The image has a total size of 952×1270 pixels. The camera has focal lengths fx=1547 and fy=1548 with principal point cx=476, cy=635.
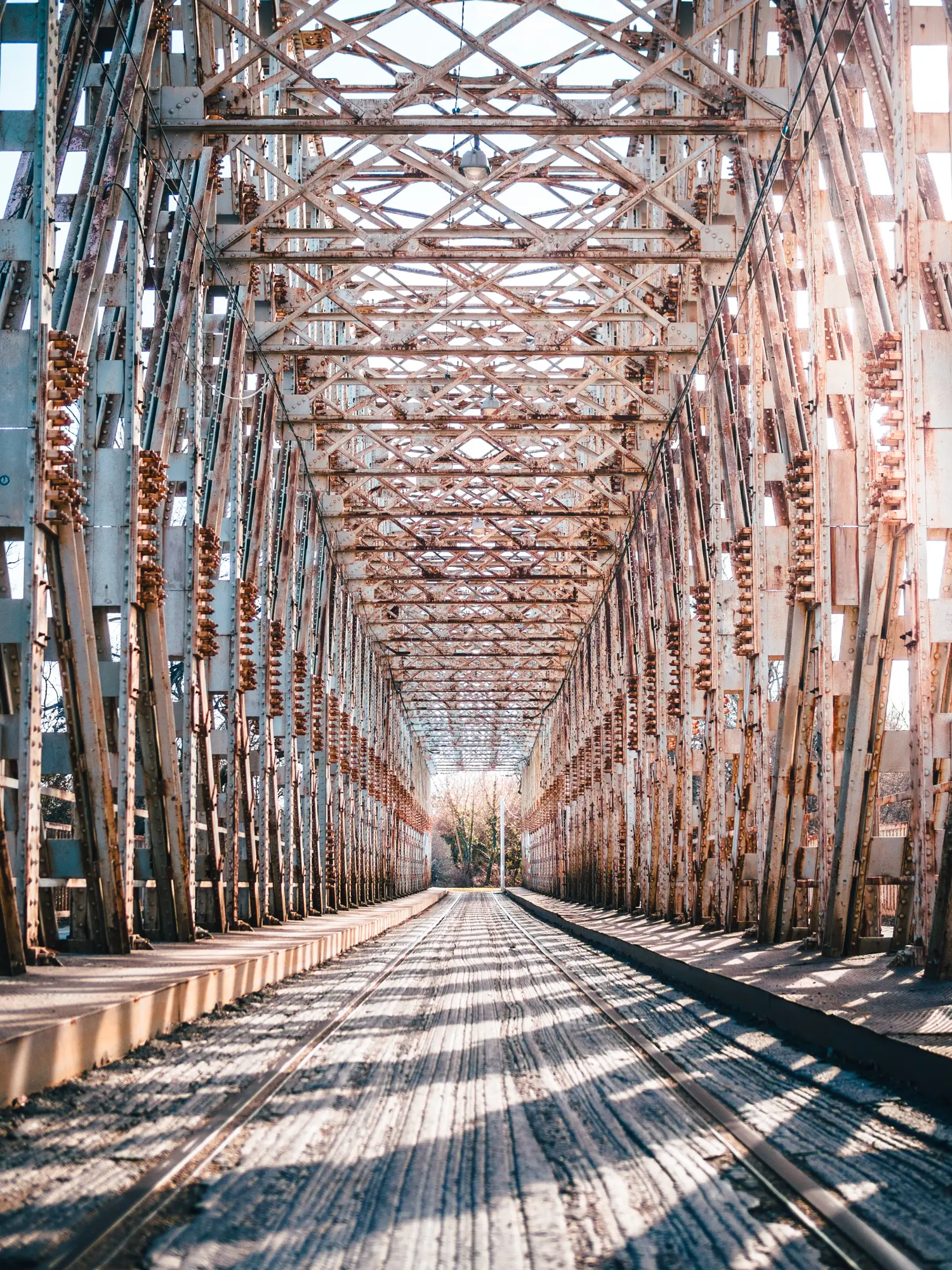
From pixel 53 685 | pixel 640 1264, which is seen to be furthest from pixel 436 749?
pixel 640 1264

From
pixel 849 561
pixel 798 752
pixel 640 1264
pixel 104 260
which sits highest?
pixel 104 260

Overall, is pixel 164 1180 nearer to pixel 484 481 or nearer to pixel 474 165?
pixel 474 165

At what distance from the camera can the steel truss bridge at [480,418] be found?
10.0 m

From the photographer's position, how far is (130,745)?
1204 centimetres

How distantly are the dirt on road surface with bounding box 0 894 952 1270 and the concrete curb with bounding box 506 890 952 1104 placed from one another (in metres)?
0.15

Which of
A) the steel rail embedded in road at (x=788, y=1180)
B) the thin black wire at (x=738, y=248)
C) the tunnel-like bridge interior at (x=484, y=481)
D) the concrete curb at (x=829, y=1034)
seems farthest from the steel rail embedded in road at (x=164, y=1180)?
the thin black wire at (x=738, y=248)

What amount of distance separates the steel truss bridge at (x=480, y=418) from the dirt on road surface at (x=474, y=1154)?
220 centimetres

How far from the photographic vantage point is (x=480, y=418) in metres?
24.6

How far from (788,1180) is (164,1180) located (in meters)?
1.76

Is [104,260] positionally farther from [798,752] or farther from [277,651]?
[277,651]

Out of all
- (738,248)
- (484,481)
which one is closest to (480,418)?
(484,481)

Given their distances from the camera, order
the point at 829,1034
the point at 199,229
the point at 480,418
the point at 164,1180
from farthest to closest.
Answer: the point at 480,418 → the point at 199,229 → the point at 829,1034 → the point at 164,1180

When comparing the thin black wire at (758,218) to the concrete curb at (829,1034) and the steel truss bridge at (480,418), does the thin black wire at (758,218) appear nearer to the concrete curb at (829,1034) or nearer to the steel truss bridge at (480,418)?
the steel truss bridge at (480,418)

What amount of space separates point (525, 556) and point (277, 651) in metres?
18.5
